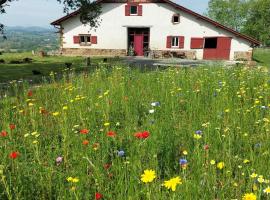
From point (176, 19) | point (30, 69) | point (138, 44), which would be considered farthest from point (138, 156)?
point (138, 44)

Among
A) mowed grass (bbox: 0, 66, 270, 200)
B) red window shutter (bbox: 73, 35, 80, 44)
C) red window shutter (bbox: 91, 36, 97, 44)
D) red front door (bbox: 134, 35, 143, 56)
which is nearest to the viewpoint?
mowed grass (bbox: 0, 66, 270, 200)

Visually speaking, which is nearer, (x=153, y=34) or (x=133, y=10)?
(x=133, y=10)

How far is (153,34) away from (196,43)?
4995 mm

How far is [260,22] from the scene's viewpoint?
86000 millimetres

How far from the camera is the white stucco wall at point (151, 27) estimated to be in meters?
37.0

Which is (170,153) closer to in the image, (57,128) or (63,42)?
(57,128)

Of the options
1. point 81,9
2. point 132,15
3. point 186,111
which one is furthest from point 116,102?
point 132,15

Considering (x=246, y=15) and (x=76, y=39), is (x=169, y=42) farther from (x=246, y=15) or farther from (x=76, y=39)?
(x=246, y=15)

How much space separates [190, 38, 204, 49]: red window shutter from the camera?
3722cm

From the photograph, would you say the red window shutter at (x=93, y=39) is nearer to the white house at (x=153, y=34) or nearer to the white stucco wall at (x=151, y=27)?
the white house at (x=153, y=34)

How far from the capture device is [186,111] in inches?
240

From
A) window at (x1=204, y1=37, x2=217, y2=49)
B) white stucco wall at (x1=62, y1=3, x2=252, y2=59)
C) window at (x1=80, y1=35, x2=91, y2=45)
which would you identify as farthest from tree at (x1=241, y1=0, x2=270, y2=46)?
window at (x1=80, y1=35, x2=91, y2=45)

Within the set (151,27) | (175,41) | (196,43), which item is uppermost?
(151,27)

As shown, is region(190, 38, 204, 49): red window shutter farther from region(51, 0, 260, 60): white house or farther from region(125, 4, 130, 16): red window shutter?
region(125, 4, 130, 16): red window shutter
